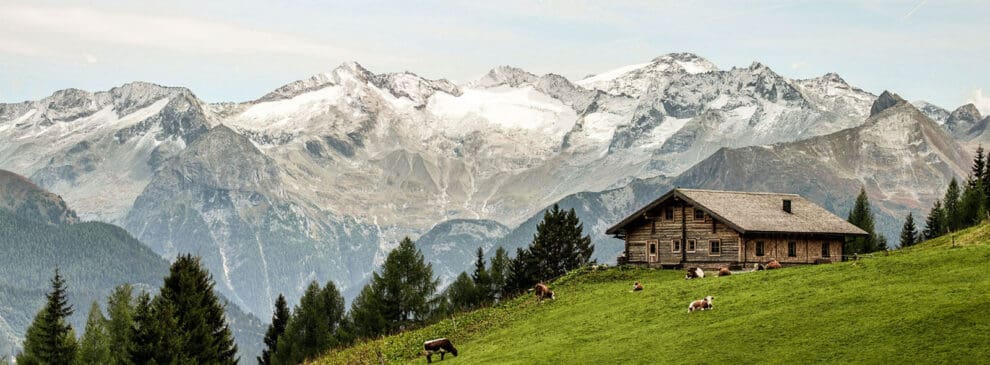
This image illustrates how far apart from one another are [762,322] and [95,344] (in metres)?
83.2

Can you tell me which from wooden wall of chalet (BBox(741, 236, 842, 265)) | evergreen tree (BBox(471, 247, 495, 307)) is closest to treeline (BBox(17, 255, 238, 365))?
wooden wall of chalet (BBox(741, 236, 842, 265))

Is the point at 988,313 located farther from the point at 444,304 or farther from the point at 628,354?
the point at 444,304

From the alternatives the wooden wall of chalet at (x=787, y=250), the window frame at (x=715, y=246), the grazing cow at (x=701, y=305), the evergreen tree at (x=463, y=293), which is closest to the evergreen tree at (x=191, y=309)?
the window frame at (x=715, y=246)

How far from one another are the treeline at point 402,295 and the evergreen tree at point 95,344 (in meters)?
21.3

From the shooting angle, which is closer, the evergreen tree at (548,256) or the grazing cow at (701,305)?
the grazing cow at (701,305)

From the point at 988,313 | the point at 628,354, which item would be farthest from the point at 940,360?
the point at 628,354

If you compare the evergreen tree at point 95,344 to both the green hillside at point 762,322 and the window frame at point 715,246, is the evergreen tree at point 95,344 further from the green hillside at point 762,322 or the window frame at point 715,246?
the window frame at point 715,246

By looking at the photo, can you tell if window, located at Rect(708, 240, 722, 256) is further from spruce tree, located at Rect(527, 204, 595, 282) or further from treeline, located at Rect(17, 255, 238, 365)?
spruce tree, located at Rect(527, 204, 595, 282)

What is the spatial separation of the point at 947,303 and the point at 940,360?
6.80m

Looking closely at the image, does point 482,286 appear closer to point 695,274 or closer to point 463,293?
point 463,293

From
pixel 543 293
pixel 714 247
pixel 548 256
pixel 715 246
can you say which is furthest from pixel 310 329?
pixel 543 293

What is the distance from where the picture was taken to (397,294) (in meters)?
141

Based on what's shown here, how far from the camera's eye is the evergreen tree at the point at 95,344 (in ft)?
391

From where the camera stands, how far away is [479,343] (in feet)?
235
